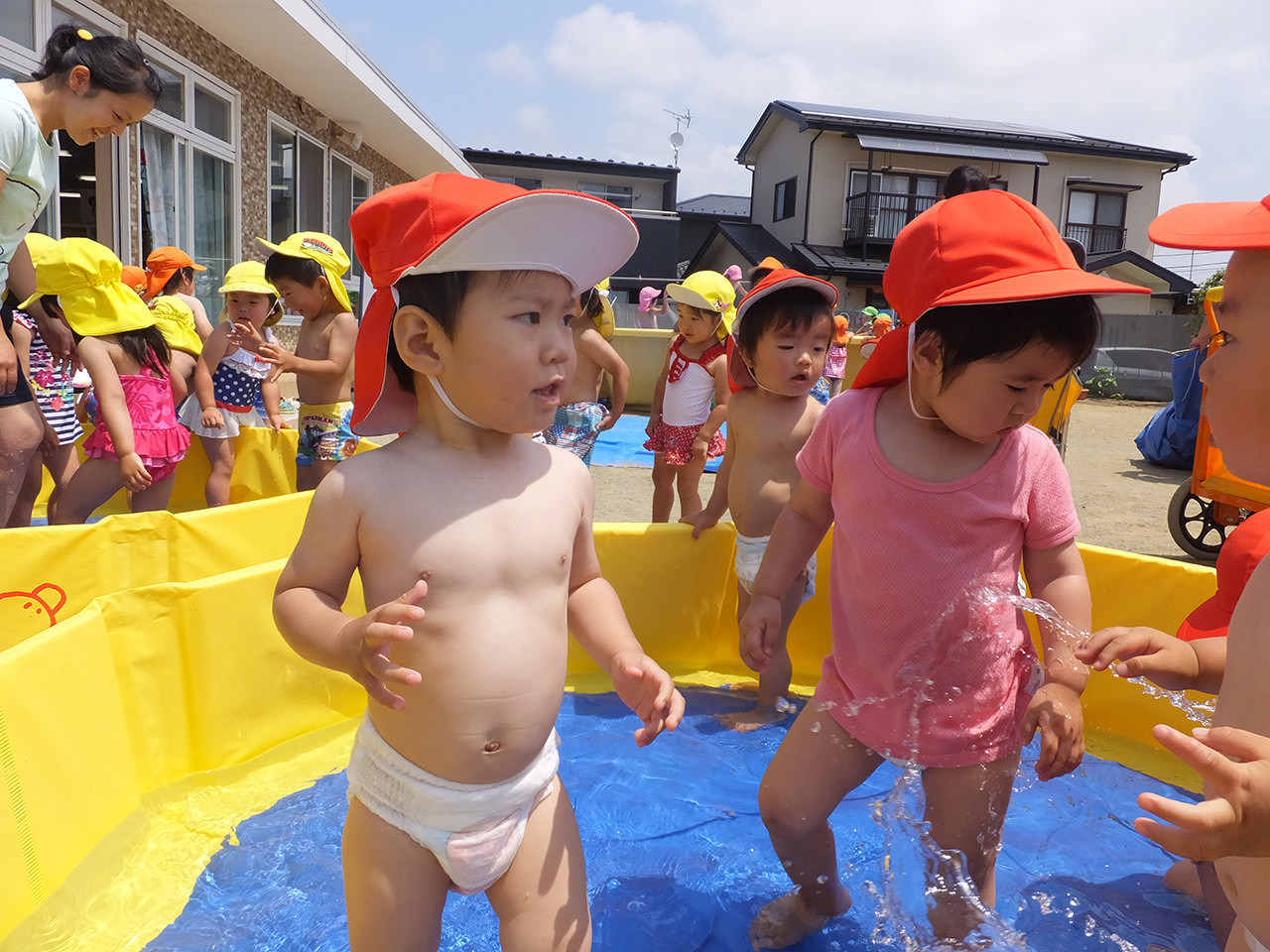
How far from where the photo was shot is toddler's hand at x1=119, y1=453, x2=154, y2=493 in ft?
12.9

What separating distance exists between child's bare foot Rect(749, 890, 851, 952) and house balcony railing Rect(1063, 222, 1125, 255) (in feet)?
85.9

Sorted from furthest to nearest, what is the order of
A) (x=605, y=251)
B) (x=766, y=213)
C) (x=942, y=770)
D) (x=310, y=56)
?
1. (x=766, y=213)
2. (x=310, y=56)
3. (x=942, y=770)
4. (x=605, y=251)

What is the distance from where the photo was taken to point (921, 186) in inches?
952

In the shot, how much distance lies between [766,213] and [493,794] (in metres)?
27.9

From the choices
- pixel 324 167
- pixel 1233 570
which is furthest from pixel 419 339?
pixel 324 167

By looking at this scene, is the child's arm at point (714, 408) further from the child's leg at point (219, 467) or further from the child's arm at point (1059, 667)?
the child's leg at point (219, 467)

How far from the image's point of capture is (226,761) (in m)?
2.83

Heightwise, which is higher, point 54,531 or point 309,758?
point 54,531

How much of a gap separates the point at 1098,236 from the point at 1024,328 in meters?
26.8

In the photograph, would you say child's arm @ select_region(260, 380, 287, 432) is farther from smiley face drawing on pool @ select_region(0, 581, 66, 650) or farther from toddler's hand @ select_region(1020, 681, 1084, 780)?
toddler's hand @ select_region(1020, 681, 1084, 780)

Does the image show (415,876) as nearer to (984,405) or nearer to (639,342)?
(984,405)

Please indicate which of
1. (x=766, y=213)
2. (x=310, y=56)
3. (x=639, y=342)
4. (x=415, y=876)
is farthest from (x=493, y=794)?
(x=766, y=213)

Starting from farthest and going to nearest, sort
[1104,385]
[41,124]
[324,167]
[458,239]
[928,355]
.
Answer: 1. [1104,385]
2. [324,167]
3. [41,124]
4. [928,355]
5. [458,239]

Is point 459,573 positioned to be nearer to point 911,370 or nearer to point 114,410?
point 911,370
